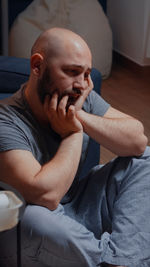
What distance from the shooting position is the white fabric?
3.33 m

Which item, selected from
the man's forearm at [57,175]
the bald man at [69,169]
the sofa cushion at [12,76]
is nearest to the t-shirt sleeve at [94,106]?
the bald man at [69,169]

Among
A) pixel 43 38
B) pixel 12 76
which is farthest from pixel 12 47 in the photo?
pixel 43 38

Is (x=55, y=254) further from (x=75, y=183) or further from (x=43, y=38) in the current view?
(x=43, y=38)

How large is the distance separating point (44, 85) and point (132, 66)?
265 centimetres

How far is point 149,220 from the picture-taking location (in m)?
1.34

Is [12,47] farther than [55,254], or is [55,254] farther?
[12,47]

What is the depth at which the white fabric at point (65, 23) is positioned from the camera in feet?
10.9

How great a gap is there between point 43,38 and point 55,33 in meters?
0.04

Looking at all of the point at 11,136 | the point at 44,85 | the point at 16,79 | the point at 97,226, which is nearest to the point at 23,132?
the point at 11,136

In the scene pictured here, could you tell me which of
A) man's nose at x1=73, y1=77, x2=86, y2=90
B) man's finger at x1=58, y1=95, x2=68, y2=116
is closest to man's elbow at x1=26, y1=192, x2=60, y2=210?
man's finger at x1=58, y1=95, x2=68, y2=116

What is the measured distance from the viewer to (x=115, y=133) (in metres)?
1.45

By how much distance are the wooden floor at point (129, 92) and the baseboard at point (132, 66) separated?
0.05 ft

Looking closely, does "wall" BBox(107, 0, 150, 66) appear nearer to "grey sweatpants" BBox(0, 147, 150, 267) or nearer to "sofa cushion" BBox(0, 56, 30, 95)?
"sofa cushion" BBox(0, 56, 30, 95)

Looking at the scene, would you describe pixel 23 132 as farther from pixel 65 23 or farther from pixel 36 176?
pixel 65 23
